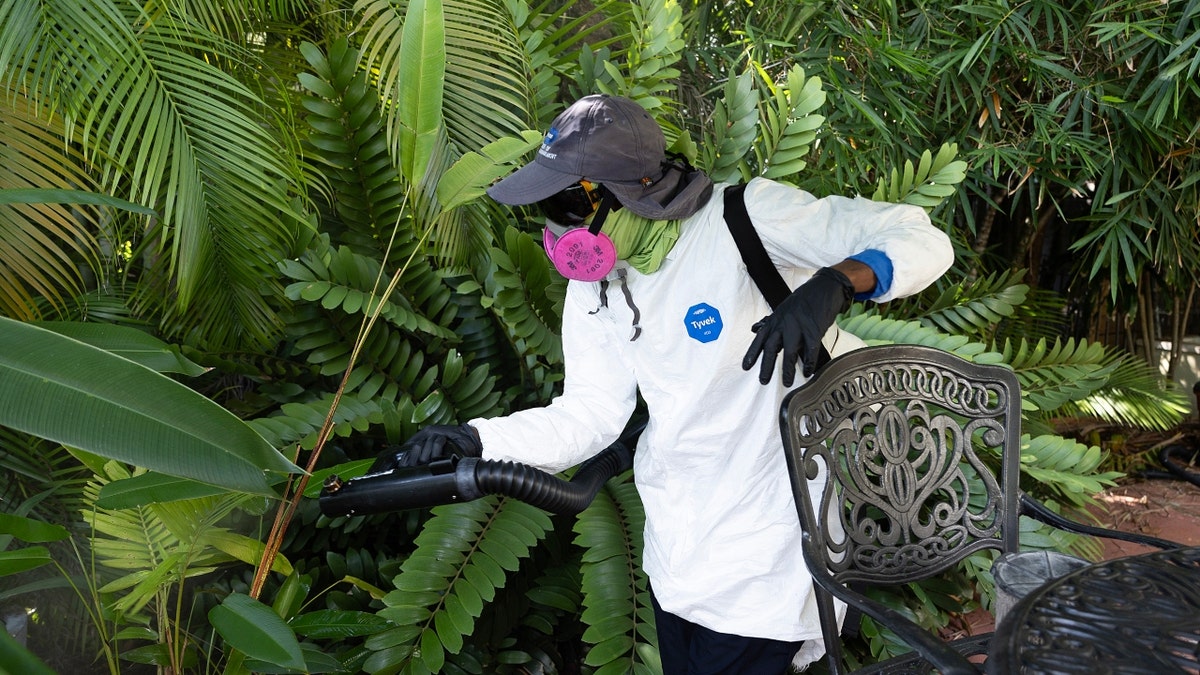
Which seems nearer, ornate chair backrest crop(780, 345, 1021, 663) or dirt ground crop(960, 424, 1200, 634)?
ornate chair backrest crop(780, 345, 1021, 663)

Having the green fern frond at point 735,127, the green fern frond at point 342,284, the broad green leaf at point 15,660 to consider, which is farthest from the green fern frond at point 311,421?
the green fern frond at point 735,127

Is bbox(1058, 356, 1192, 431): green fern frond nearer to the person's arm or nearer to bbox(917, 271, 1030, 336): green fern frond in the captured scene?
bbox(917, 271, 1030, 336): green fern frond

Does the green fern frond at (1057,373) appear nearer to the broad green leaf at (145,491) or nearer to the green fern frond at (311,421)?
the green fern frond at (311,421)

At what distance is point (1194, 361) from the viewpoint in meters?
4.59

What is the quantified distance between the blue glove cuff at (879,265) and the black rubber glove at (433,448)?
0.61 meters

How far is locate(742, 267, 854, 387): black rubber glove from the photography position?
111 centimetres

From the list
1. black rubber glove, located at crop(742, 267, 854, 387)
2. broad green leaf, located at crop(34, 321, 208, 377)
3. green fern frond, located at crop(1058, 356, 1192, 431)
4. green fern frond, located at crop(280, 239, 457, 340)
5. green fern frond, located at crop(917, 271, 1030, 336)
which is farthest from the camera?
green fern frond, located at crop(1058, 356, 1192, 431)

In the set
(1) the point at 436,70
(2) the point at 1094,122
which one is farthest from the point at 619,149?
(2) the point at 1094,122

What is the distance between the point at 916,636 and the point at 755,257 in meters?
0.57

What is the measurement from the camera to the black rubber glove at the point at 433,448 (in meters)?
1.26

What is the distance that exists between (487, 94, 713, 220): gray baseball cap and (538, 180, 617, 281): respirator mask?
0.15 ft

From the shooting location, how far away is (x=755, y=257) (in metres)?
1.27

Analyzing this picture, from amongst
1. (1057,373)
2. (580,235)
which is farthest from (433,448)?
(1057,373)

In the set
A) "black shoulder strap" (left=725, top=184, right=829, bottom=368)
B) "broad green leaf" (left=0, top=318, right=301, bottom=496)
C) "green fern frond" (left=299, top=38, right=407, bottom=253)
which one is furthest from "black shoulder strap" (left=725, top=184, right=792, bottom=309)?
"green fern frond" (left=299, top=38, right=407, bottom=253)
